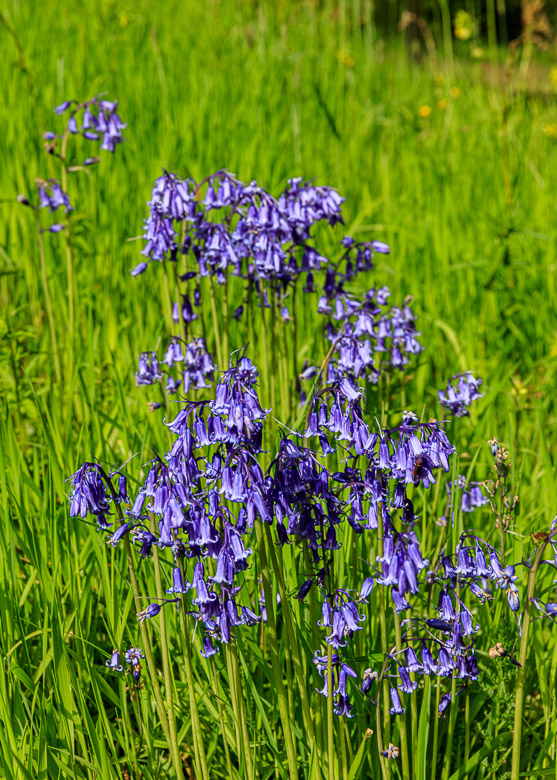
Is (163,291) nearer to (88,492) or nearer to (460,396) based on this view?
(460,396)

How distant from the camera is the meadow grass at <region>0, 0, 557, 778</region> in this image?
193 centimetres

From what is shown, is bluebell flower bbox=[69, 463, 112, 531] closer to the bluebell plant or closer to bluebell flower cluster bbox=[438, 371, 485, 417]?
the bluebell plant

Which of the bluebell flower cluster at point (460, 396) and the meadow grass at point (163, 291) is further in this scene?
the bluebell flower cluster at point (460, 396)

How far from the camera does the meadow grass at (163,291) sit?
6.33ft

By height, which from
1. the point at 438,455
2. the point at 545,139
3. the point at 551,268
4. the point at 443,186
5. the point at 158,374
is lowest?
the point at 438,455

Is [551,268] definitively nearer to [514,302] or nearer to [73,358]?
[514,302]

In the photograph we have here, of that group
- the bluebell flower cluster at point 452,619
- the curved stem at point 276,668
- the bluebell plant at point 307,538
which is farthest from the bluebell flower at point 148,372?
the bluebell flower cluster at point 452,619

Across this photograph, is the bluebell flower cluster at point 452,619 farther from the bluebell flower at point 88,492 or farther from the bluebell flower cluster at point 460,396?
the bluebell flower cluster at point 460,396

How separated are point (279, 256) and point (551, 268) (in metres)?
2.22

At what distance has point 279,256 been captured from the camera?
2.35m

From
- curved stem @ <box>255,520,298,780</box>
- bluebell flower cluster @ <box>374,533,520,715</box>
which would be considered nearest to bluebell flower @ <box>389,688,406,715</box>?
bluebell flower cluster @ <box>374,533,520,715</box>

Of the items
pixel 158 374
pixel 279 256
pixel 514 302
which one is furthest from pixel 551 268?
pixel 158 374

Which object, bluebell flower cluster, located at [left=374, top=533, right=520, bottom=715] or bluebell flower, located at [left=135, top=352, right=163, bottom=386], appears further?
bluebell flower, located at [left=135, top=352, right=163, bottom=386]

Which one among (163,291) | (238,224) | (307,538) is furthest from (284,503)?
(163,291)
